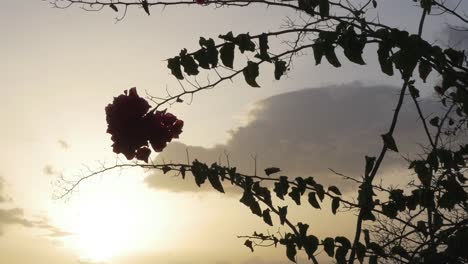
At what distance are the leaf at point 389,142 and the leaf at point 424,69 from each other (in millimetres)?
517

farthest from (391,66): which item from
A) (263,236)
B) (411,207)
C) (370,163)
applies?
(263,236)

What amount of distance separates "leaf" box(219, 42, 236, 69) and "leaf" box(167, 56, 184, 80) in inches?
9.1

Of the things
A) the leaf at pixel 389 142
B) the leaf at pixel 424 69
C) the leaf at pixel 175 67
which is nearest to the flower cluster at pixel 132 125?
the leaf at pixel 175 67

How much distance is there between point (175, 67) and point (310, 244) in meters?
1.17

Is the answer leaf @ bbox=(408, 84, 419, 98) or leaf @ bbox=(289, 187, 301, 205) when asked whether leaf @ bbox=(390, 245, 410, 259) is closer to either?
leaf @ bbox=(289, 187, 301, 205)

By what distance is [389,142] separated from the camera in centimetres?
270

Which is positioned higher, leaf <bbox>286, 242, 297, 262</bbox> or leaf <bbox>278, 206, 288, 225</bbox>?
leaf <bbox>278, 206, 288, 225</bbox>

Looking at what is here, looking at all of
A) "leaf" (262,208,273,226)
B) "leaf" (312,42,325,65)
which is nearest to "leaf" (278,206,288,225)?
"leaf" (262,208,273,226)

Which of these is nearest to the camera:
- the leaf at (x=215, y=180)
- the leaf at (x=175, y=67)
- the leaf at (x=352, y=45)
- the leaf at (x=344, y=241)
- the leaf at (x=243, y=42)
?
the leaf at (x=352, y=45)

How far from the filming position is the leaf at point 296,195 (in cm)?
297

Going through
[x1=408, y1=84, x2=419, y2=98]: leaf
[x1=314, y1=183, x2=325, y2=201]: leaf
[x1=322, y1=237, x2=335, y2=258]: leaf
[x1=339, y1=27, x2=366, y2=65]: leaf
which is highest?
[x1=408, y1=84, x2=419, y2=98]: leaf

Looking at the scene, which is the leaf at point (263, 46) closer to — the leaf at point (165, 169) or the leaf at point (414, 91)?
the leaf at point (165, 169)

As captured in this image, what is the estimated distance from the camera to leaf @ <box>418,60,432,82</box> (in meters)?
2.25

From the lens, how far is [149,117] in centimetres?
279
